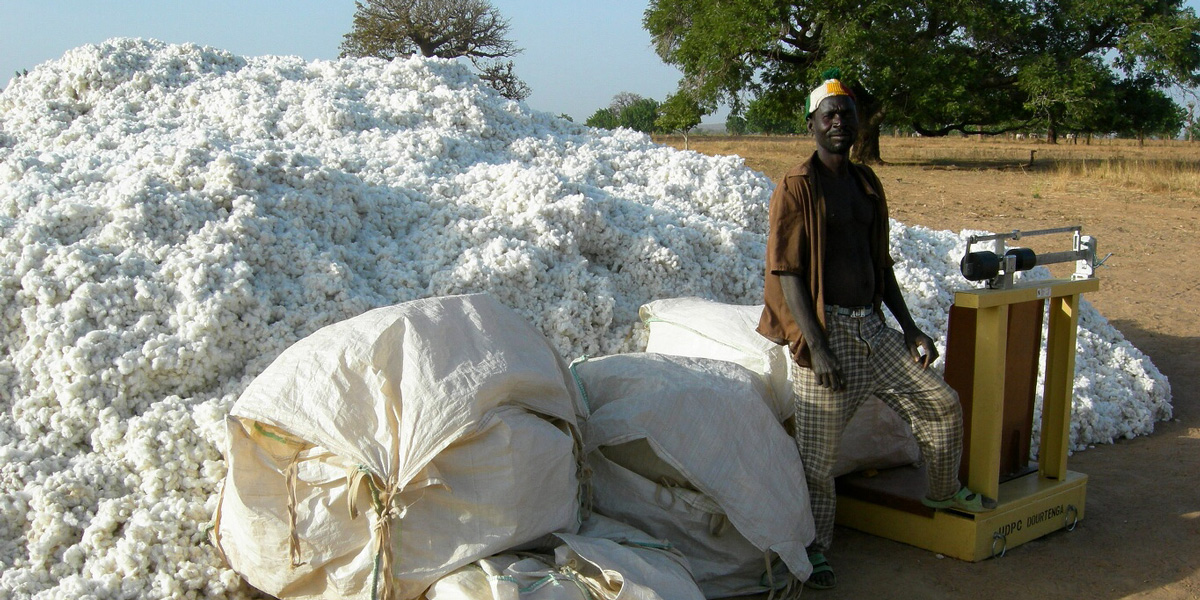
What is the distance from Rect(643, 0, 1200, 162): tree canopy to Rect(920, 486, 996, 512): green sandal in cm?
1138

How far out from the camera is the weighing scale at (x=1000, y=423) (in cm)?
290

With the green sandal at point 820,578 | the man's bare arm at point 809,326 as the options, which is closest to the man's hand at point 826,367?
the man's bare arm at point 809,326

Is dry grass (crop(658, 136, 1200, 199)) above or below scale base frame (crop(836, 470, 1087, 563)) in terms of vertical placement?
above

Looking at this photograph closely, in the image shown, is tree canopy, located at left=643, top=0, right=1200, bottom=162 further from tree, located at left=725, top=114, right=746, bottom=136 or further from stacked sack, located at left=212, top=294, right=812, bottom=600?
stacked sack, located at left=212, top=294, right=812, bottom=600

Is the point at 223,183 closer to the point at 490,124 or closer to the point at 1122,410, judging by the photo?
the point at 490,124

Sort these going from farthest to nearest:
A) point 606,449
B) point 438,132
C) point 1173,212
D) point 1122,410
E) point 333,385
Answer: point 1173,212
point 438,132
point 1122,410
point 606,449
point 333,385

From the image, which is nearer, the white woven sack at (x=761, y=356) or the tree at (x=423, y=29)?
the white woven sack at (x=761, y=356)

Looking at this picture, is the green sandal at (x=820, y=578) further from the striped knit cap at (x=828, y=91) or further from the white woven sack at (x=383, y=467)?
the striped knit cap at (x=828, y=91)

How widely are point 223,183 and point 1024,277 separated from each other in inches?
153

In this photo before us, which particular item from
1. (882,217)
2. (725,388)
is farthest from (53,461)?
(882,217)

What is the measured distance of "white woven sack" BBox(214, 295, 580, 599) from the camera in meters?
2.16

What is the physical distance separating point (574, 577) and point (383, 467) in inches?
20.5

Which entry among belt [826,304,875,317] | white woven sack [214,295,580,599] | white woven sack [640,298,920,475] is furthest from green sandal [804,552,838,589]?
white woven sack [214,295,580,599]

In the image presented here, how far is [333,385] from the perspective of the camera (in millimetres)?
2221
